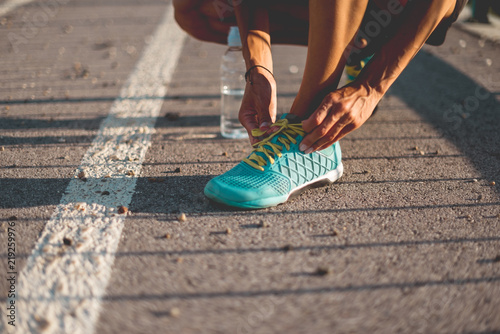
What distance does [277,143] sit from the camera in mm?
2252

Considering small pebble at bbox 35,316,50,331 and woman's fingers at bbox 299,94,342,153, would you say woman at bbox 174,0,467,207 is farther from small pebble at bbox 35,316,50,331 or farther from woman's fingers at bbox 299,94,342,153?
small pebble at bbox 35,316,50,331

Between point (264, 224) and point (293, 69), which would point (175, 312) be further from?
point (293, 69)

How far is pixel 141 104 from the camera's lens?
3566mm

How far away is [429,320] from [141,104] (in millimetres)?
2768

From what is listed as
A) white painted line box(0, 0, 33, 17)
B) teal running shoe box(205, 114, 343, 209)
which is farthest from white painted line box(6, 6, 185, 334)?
white painted line box(0, 0, 33, 17)

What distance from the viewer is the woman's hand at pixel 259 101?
2408 mm

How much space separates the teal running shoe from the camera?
2.11 m

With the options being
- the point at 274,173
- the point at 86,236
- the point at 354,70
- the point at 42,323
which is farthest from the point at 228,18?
the point at 42,323

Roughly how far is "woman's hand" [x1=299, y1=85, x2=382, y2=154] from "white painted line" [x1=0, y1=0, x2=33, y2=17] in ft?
21.2

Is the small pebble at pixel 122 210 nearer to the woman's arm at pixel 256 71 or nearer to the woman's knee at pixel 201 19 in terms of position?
the woman's arm at pixel 256 71

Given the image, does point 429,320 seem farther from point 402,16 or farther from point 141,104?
point 141,104

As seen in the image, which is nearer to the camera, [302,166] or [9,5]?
[302,166]

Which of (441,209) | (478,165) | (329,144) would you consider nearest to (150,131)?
(329,144)

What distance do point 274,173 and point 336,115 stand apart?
0.42m
